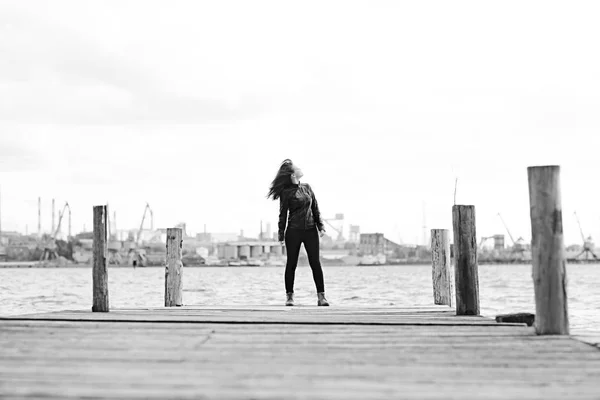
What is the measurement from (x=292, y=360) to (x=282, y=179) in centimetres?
528

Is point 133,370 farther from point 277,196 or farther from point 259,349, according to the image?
point 277,196

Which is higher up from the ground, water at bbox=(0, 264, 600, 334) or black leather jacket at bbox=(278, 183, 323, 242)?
black leather jacket at bbox=(278, 183, 323, 242)

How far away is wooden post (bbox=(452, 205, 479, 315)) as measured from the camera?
7523mm

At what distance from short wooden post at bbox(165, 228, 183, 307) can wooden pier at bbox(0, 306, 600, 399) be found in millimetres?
4164

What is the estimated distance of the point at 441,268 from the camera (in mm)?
11039

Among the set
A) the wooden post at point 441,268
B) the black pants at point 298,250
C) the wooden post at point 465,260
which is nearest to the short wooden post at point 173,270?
the black pants at point 298,250

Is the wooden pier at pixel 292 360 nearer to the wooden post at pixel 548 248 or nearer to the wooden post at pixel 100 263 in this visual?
the wooden post at pixel 548 248

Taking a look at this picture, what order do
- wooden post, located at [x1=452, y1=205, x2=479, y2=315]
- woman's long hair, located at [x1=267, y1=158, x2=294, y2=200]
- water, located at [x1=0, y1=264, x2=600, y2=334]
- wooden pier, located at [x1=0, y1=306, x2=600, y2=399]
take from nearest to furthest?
wooden pier, located at [x1=0, y1=306, x2=600, y2=399]
wooden post, located at [x1=452, y1=205, x2=479, y2=315]
woman's long hair, located at [x1=267, y1=158, x2=294, y2=200]
water, located at [x1=0, y1=264, x2=600, y2=334]

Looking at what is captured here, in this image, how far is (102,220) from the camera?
8508mm

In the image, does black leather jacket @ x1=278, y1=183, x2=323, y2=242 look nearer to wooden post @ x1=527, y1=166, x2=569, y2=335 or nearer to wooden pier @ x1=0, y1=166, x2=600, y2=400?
wooden pier @ x1=0, y1=166, x2=600, y2=400

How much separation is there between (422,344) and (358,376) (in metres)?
1.29

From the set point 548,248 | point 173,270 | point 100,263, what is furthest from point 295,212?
point 548,248

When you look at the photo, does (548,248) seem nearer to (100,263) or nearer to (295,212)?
(295,212)

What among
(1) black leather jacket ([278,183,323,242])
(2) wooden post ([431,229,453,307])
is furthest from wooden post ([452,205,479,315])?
(2) wooden post ([431,229,453,307])
